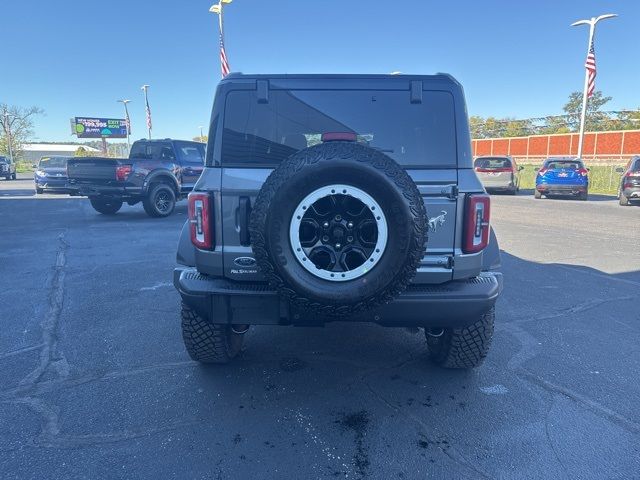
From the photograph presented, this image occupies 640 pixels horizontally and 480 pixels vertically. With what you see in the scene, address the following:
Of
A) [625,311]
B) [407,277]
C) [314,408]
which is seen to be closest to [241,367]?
[314,408]

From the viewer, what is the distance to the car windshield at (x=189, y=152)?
507 inches

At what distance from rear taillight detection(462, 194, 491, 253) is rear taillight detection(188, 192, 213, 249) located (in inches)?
62.1

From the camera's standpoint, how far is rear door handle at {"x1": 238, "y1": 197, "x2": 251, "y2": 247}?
8.91 ft

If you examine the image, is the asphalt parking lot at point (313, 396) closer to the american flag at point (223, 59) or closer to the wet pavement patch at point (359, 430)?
the wet pavement patch at point (359, 430)

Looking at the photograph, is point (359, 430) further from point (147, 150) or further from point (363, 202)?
point (147, 150)

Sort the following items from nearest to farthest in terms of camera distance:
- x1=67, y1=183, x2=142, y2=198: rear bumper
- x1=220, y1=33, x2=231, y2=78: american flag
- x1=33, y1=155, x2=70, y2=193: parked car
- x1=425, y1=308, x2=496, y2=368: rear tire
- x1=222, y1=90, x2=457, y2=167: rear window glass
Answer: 1. x1=222, y1=90, x2=457, y2=167: rear window glass
2. x1=425, y1=308, x2=496, y2=368: rear tire
3. x1=67, y1=183, x2=142, y2=198: rear bumper
4. x1=220, y1=33, x2=231, y2=78: american flag
5. x1=33, y1=155, x2=70, y2=193: parked car

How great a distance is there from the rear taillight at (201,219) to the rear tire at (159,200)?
9888mm

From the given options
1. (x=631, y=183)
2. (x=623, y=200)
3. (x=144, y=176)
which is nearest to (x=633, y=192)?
(x=631, y=183)

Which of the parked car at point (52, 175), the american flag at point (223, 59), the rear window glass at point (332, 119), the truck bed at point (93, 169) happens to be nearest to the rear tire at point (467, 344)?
the rear window glass at point (332, 119)

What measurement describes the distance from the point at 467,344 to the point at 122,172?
416 inches

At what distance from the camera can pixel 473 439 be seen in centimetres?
260

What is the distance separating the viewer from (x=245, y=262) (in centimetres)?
276

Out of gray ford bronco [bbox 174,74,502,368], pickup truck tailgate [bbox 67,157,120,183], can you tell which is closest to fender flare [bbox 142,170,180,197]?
pickup truck tailgate [bbox 67,157,120,183]

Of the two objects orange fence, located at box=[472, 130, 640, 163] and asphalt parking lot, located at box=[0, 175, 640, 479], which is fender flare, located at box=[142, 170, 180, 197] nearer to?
asphalt parking lot, located at box=[0, 175, 640, 479]
